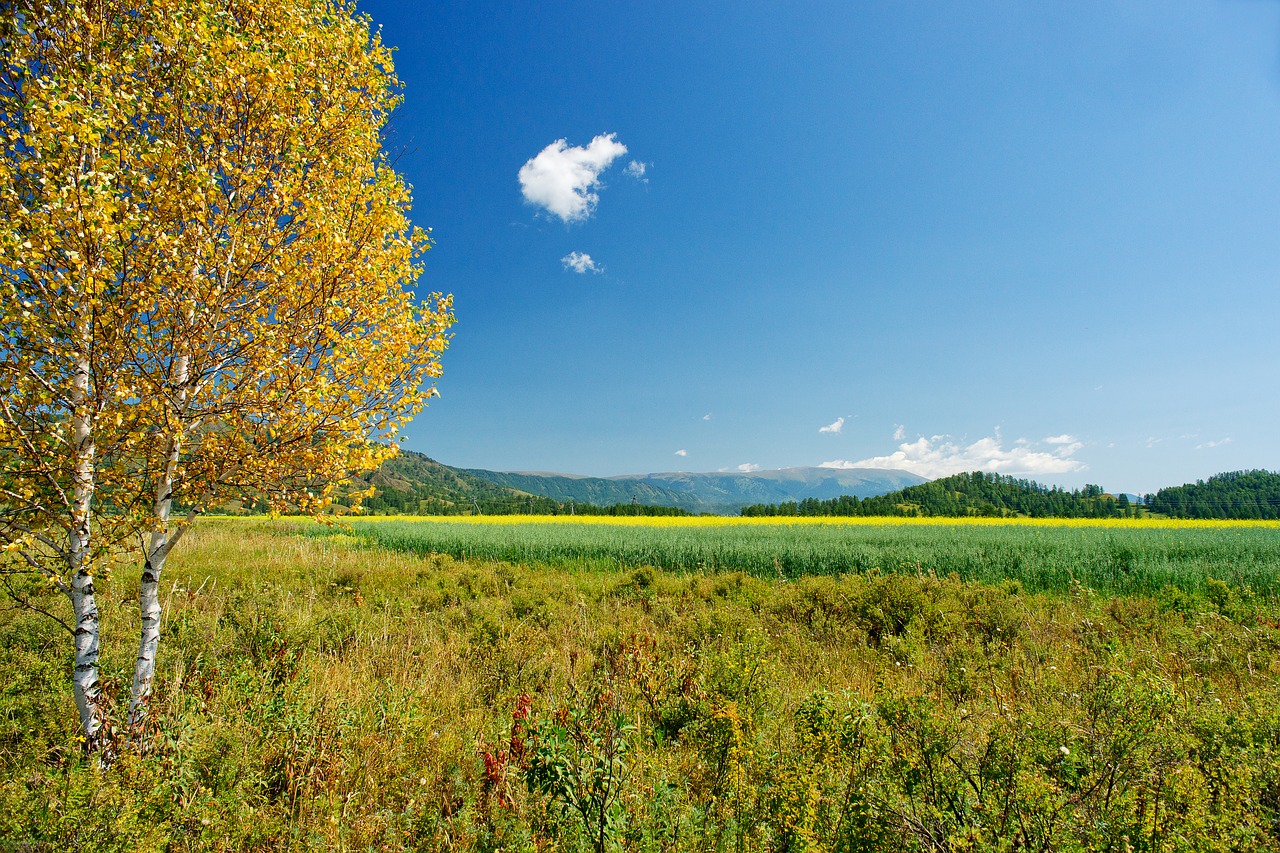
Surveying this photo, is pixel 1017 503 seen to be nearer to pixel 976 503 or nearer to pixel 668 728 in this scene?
pixel 976 503

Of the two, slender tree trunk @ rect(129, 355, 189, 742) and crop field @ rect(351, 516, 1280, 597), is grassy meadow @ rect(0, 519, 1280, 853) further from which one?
crop field @ rect(351, 516, 1280, 597)

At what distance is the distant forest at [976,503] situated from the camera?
8725 cm

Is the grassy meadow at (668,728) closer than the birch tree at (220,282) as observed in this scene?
Yes

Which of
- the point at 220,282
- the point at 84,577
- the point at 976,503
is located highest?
the point at 220,282

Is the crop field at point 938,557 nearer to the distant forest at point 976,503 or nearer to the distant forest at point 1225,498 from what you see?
the distant forest at point 976,503

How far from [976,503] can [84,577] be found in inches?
5433

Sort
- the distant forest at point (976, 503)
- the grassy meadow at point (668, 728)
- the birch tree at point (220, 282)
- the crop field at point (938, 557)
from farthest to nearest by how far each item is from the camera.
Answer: the distant forest at point (976, 503) < the crop field at point (938, 557) < the birch tree at point (220, 282) < the grassy meadow at point (668, 728)

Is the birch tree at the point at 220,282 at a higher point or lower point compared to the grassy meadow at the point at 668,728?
higher

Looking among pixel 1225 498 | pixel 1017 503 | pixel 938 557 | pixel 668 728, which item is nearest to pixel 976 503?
pixel 1017 503

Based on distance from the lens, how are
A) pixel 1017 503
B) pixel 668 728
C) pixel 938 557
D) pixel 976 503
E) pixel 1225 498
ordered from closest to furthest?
1. pixel 668 728
2. pixel 938 557
3. pixel 1225 498
4. pixel 1017 503
5. pixel 976 503

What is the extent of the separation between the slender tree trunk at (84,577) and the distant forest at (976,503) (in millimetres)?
80736

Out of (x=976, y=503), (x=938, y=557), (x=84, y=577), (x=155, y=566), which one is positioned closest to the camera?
(x=84, y=577)

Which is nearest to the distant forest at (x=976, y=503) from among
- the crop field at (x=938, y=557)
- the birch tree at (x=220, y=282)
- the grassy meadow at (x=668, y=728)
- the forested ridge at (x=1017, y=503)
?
the forested ridge at (x=1017, y=503)

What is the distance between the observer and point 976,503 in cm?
11131
